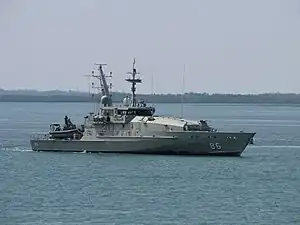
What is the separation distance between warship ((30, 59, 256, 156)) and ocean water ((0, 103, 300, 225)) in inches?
46.9

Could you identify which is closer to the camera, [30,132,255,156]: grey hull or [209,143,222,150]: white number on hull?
[30,132,255,156]: grey hull

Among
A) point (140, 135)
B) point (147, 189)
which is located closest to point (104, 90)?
point (140, 135)

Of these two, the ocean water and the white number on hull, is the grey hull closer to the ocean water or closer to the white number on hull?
the white number on hull

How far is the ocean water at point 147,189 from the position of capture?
46.0 meters

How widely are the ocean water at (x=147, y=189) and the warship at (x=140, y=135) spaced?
1.19 metres

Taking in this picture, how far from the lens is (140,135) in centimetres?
7681

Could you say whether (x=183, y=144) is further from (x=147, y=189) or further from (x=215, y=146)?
(x=147, y=189)

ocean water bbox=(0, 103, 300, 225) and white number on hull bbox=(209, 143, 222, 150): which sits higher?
white number on hull bbox=(209, 143, 222, 150)

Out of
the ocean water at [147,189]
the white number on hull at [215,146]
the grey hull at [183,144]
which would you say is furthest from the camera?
the white number on hull at [215,146]

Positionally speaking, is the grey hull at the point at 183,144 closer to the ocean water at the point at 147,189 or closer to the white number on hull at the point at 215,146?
the white number on hull at the point at 215,146

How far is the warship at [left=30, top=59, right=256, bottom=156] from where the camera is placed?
75688mm

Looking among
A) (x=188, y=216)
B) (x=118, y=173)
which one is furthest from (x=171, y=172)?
(x=188, y=216)

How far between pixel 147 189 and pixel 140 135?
69.5 feet

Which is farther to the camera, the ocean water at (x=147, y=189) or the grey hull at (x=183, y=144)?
the grey hull at (x=183, y=144)
